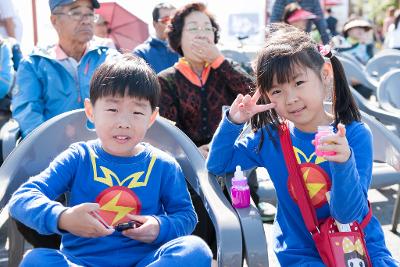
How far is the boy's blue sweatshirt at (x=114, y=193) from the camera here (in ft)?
6.31

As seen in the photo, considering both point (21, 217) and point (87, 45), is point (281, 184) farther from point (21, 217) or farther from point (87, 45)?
point (87, 45)

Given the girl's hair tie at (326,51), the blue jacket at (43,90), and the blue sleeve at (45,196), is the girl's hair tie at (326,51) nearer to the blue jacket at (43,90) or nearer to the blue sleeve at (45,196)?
the blue sleeve at (45,196)

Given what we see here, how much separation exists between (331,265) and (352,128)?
1.60 feet

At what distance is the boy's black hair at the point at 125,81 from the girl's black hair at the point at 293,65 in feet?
1.31

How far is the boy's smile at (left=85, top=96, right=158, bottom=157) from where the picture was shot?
1.99 m

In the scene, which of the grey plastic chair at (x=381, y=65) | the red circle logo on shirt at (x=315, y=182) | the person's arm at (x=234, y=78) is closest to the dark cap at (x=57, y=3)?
the person's arm at (x=234, y=78)

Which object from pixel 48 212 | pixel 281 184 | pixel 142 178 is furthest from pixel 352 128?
pixel 48 212

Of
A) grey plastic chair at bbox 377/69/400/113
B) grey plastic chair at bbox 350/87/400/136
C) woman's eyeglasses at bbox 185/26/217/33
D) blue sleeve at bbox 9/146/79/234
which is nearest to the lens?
blue sleeve at bbox 9/146/79/234

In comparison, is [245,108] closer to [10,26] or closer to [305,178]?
[305,178]

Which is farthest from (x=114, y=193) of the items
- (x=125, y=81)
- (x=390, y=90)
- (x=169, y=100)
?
(x=390, y=90)

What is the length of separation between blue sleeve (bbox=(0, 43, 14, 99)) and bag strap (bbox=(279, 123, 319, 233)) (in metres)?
2.44

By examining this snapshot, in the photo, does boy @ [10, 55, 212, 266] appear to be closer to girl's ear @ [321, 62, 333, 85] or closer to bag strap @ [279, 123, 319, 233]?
bag strap @ [279, 123, 319, 233]

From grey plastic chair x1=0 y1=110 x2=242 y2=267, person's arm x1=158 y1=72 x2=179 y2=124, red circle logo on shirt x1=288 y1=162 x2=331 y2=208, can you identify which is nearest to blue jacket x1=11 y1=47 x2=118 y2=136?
person's arm x1=158 y1=72 x2=179 y2=124

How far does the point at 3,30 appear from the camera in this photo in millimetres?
5141
